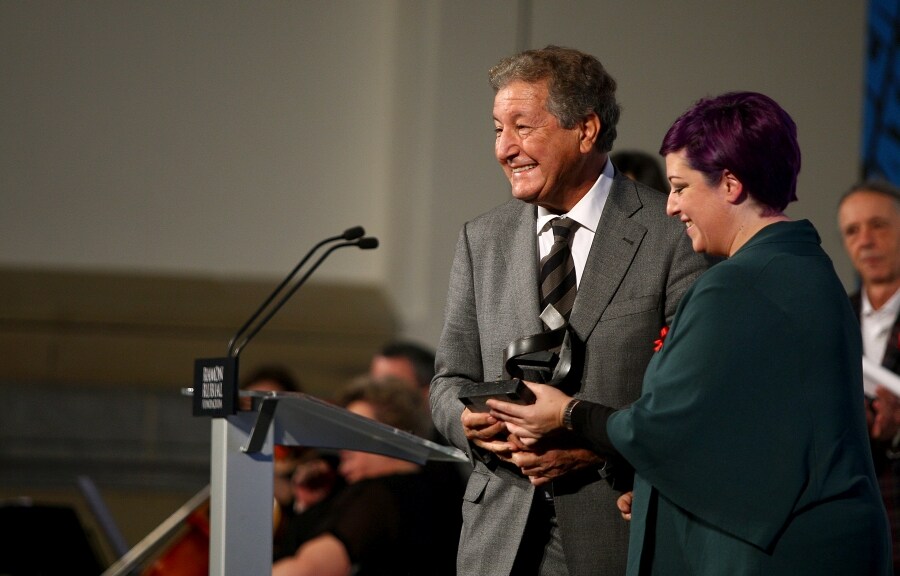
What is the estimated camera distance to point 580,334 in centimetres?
245

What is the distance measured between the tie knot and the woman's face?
351 mm

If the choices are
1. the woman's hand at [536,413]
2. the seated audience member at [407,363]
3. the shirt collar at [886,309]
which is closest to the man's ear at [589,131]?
the woman's hand at [536,413]

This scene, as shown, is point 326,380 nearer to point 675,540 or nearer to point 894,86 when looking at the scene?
point 894,86

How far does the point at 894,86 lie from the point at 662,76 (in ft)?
3.39

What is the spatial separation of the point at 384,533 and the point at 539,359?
1.68 m

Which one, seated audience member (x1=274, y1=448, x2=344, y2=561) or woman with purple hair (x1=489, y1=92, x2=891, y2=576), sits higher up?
woman with purple hair (x1=489, y1=92, x2=891, y2=576)

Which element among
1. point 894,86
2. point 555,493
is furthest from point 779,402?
point 894,86

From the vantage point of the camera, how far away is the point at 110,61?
274 inches

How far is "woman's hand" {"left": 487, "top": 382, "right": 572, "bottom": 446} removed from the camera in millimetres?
2307

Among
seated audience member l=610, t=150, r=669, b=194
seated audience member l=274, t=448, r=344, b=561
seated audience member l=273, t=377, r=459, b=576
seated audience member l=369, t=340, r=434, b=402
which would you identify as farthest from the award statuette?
seated audience member l=369, t=340, r=434, b=402

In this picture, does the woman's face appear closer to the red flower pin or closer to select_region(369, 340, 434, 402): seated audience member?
the red flower pin

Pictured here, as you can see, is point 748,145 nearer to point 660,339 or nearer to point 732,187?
point 732,187

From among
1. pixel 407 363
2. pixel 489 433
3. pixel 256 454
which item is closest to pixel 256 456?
pixel 256 454

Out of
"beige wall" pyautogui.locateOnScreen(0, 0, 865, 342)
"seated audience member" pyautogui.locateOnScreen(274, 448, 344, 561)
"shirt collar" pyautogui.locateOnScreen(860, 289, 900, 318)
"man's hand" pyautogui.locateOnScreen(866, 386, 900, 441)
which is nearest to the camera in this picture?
"man's hand" pyautogui.locateOnScreen(866, 386, 900, 441)
